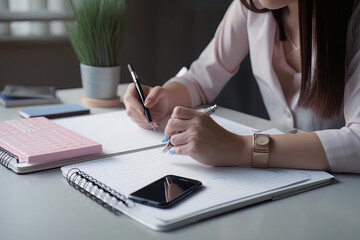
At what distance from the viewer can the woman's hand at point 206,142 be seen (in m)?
1.03

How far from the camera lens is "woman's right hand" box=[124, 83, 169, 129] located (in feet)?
4.23

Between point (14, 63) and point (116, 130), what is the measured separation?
1450mm

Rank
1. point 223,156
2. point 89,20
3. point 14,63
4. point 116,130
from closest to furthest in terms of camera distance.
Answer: point 223,156
point 116,130
point 89,20
point 14,63

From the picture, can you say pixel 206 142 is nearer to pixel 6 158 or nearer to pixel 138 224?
pixel 138 224

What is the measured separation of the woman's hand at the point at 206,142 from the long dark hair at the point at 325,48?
303mm

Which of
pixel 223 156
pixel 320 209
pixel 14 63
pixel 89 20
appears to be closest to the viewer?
pixel 320 209

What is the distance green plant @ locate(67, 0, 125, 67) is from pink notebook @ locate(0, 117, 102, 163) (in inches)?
14.6

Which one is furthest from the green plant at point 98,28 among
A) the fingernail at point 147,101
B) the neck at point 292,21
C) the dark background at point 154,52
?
the dark background at point 154,52

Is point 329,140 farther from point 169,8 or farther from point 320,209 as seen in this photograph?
point 169,8

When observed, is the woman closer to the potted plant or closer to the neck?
the neck

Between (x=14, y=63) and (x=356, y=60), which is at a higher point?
(x=356, y=60)

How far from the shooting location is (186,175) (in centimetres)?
98

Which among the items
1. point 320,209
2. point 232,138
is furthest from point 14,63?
point 320,209

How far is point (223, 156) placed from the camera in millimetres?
1025
